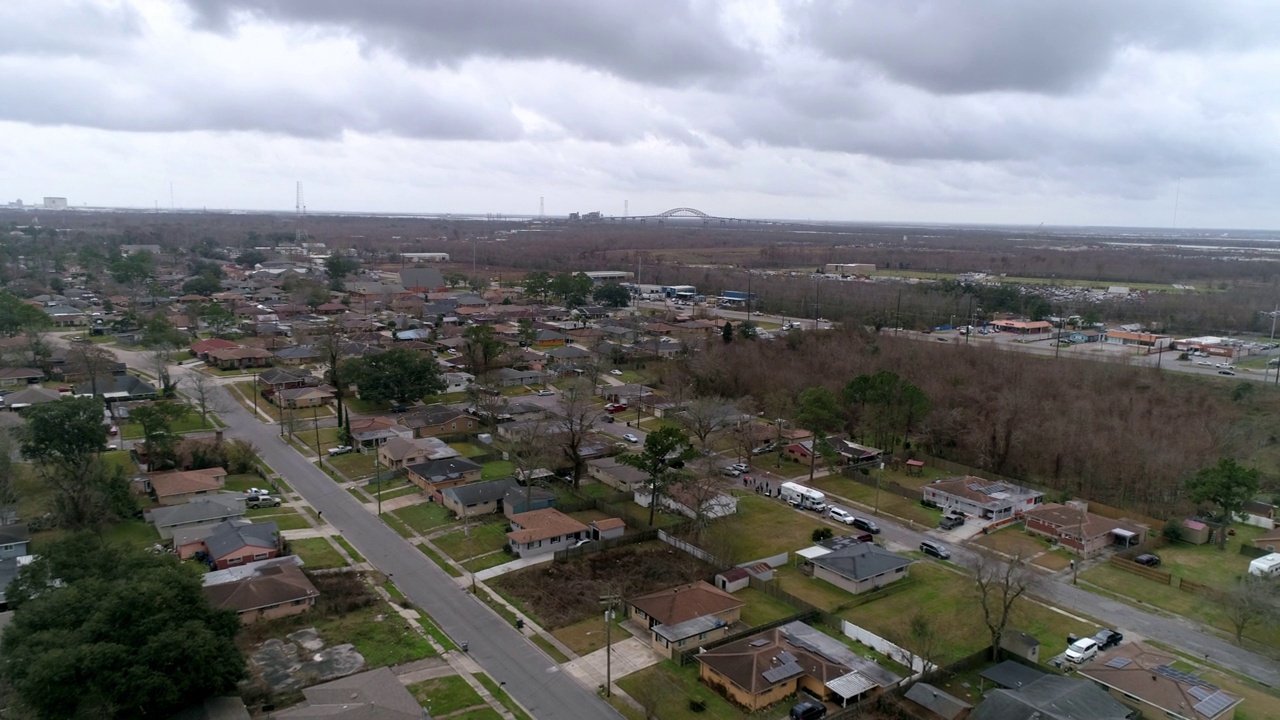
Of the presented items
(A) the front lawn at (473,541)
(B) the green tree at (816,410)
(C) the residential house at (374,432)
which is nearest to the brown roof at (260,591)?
(A) the front lawn at (473,541)

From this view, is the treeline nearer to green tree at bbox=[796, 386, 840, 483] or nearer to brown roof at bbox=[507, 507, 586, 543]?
green tree at bbox=[796, 386, 840, 483]

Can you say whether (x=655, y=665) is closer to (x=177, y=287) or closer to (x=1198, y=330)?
(x=1198, y=330)

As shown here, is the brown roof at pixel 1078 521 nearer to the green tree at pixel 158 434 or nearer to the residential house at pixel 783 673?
the residential house at pixel 783 673

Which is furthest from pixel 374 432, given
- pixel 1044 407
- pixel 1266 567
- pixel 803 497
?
pixel 1266 567

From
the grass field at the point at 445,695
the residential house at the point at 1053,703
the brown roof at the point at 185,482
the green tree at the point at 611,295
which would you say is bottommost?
the grass field at the point at 445,695

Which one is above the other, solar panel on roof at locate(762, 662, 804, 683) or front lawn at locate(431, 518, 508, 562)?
solar panel on roof at locate(762, 662, 804, 683)

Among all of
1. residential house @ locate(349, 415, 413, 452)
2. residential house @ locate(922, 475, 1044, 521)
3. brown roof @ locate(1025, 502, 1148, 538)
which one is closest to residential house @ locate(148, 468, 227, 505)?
residential house @ locate(349, 415, 413, 452)
